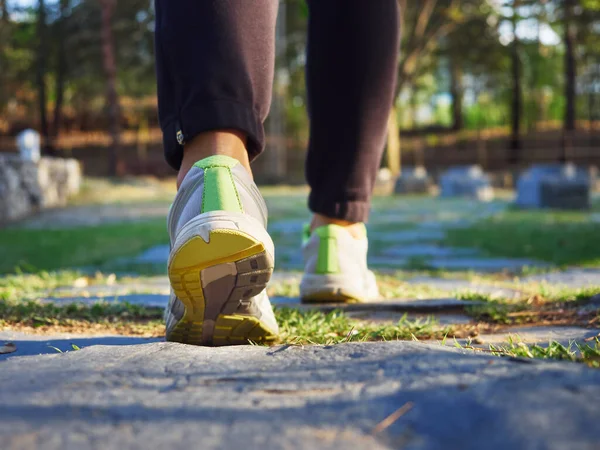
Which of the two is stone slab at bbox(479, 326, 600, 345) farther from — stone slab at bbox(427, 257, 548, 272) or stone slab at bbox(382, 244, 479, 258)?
stone slab at bbox(382, 244, 479, 258)

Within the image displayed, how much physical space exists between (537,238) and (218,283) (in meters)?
4.46

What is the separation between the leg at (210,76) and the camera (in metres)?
1.24

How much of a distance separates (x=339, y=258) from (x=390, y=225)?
4.78m

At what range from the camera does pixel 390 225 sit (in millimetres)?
6457

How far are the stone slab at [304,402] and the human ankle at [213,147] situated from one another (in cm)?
42

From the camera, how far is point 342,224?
1784 millimetres

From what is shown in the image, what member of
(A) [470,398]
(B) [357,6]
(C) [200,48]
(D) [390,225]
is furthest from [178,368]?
(D) [390,225]

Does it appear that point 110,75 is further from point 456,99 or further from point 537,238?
point 456,99

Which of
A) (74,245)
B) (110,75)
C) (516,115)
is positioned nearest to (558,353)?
(74,245)

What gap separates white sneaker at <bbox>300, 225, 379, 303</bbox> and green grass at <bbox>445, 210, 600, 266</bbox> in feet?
7.48

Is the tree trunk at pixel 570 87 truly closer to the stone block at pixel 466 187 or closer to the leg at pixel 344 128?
the stone block at pixel 466 187

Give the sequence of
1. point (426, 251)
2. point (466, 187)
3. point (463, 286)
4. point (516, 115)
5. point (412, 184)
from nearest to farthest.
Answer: point (463, 286), point (426, 251), point (466, 187), point (412, 184), point (516, 115)

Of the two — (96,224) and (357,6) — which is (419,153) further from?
(357,6)

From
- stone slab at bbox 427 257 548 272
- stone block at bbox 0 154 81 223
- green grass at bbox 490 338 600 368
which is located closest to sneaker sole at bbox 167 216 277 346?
green grass at bbox 490 338 600 368
